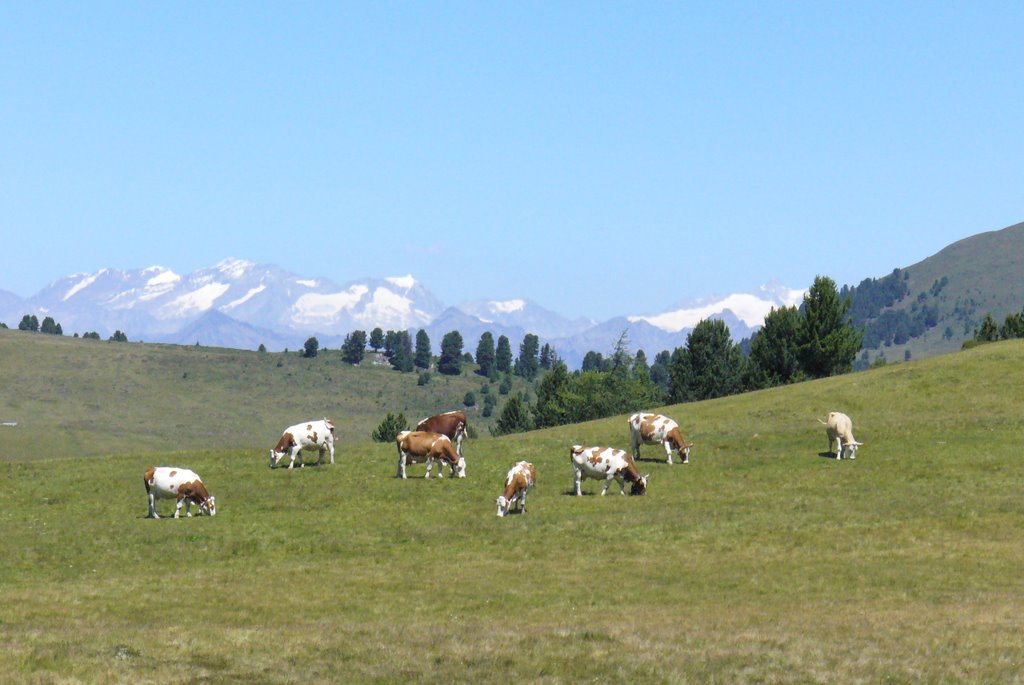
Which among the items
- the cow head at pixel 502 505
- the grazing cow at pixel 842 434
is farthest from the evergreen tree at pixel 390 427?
the cow head at pixel 502 505

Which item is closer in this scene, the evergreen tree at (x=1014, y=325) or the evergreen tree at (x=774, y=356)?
the evergreen tree at (x=774, y=356)

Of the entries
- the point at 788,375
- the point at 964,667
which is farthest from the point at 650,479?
the point at 788,375

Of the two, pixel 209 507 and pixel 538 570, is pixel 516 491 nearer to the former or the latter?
pixel 538 570

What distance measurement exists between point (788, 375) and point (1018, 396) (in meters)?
69.2

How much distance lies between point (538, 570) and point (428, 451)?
16011 millimetres

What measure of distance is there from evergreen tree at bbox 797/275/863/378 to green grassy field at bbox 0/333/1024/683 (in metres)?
67.3

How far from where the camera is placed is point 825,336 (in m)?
126

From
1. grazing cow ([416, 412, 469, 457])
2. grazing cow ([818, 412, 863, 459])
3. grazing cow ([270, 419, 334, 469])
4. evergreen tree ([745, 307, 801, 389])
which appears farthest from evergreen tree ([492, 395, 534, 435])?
grazing cow ([818, 412, 863, 459])

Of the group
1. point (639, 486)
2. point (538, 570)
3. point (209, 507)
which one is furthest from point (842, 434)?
point (209, 507)

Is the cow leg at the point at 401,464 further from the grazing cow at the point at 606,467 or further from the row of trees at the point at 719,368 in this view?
the row of trees at the point at 719,368

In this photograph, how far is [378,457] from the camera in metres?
54.5

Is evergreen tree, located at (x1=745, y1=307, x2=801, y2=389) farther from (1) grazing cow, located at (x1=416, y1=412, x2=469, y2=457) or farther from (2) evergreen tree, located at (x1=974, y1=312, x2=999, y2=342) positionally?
(1) grazing cow, located at (x1=416, y1=412, x2=469, y2=457)

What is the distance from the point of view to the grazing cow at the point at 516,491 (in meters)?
40.6

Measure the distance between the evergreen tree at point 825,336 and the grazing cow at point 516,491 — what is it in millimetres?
89221
